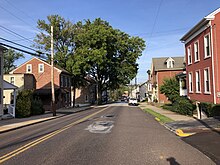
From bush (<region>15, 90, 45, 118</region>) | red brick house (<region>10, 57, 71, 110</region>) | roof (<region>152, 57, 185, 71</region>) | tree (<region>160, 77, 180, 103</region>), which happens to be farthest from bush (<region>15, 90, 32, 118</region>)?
roof (<region>152, 57, 185, 71</region>)

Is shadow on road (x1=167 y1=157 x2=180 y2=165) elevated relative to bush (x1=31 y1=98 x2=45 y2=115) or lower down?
lower down

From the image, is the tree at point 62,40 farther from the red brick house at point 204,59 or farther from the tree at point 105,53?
the red brick house at point 204,59

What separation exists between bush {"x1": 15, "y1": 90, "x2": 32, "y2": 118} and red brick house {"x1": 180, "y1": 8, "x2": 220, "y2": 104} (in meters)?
16.9

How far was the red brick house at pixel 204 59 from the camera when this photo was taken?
21188 millimetres

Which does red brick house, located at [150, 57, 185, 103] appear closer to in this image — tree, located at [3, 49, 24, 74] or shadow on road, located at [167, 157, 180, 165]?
tree, located at [3, 49, 24, 74]

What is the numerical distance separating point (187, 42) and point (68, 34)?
2928 centimetres

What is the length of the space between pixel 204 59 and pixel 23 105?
58.3 feet

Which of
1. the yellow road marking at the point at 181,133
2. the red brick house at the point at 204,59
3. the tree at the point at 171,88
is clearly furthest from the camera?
the tree at the point at 171,88

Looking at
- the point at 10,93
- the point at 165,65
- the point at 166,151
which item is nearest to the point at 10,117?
the point at 10,93

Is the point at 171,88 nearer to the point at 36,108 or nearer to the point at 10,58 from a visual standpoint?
the point at 36,108

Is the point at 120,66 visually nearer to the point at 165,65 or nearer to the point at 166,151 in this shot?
the point at 165,65

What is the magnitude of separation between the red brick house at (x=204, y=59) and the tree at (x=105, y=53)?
23.6 meters

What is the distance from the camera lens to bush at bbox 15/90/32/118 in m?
26.7

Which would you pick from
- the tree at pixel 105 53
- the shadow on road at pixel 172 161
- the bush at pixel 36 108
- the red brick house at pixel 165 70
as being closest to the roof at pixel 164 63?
the red brick house at pixel 165 70
